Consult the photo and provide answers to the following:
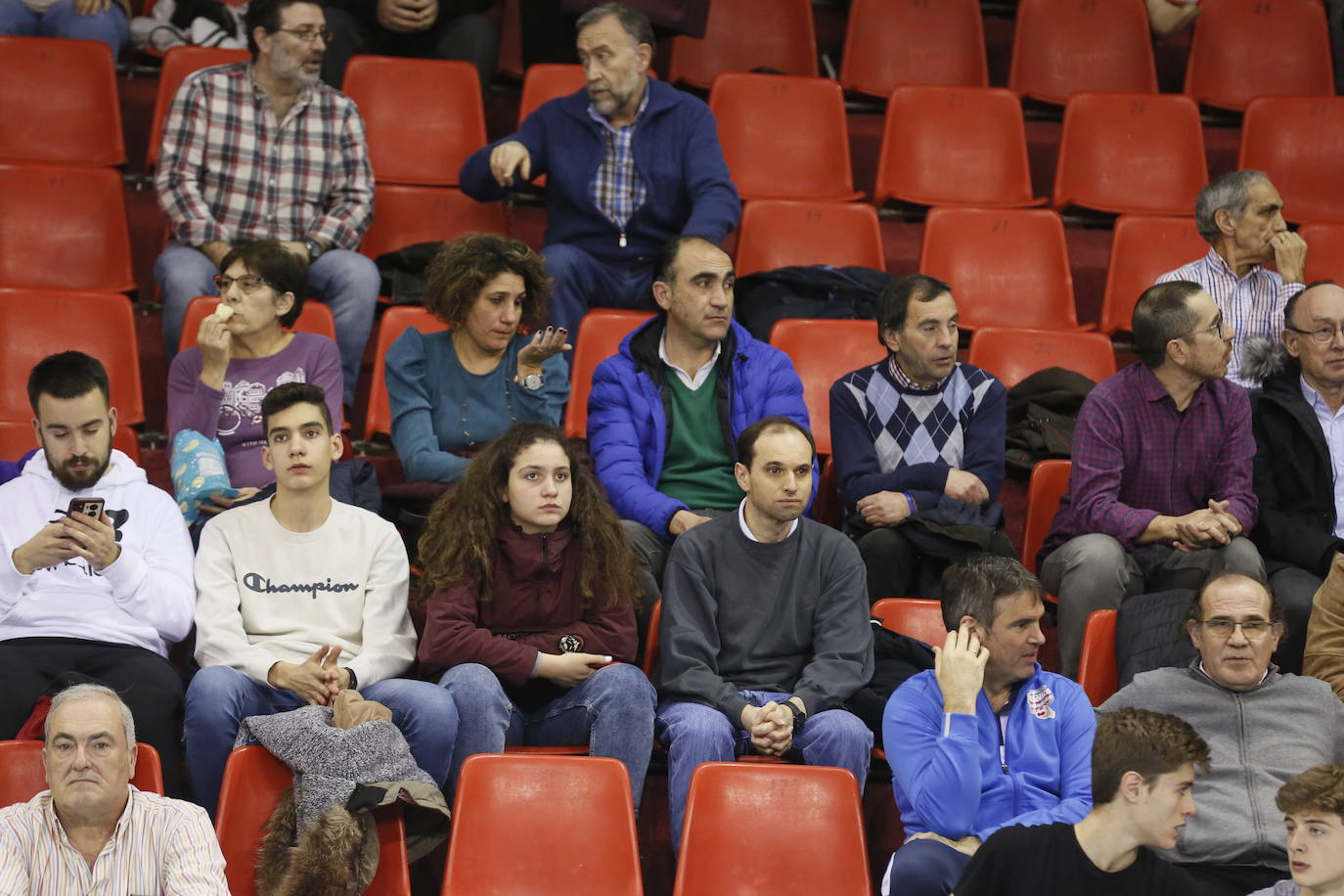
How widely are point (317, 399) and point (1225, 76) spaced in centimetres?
383

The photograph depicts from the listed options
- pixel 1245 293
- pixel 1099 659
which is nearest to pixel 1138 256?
pixel 1245 293

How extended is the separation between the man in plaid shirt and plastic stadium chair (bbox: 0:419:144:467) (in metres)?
0.80

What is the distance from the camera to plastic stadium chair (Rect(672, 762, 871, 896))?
304cm

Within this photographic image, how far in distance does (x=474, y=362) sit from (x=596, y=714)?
1.20 metres

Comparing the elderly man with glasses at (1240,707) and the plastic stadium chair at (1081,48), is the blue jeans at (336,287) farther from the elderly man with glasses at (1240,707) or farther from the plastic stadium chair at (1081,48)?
the plastic stadium chair at (1081,48)

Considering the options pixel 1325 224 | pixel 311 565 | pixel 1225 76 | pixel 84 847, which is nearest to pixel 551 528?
pixel 311 565

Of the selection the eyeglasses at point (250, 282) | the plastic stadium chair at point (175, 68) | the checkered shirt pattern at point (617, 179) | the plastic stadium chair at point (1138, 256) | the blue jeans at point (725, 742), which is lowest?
the blue jeans at point (725, 742)

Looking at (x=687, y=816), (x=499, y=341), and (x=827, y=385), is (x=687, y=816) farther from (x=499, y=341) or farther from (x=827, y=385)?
(x=827, y=385)

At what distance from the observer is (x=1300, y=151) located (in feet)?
18.3

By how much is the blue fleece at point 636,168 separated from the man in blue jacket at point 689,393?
0.61m

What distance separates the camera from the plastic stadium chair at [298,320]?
4410 millimetres

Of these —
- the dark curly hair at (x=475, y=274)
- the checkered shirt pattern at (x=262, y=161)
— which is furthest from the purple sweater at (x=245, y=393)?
the checkered shirt pattern at (x=262, y=161)

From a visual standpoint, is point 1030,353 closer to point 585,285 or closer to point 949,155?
point 949,155

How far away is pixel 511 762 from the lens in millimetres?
3074
